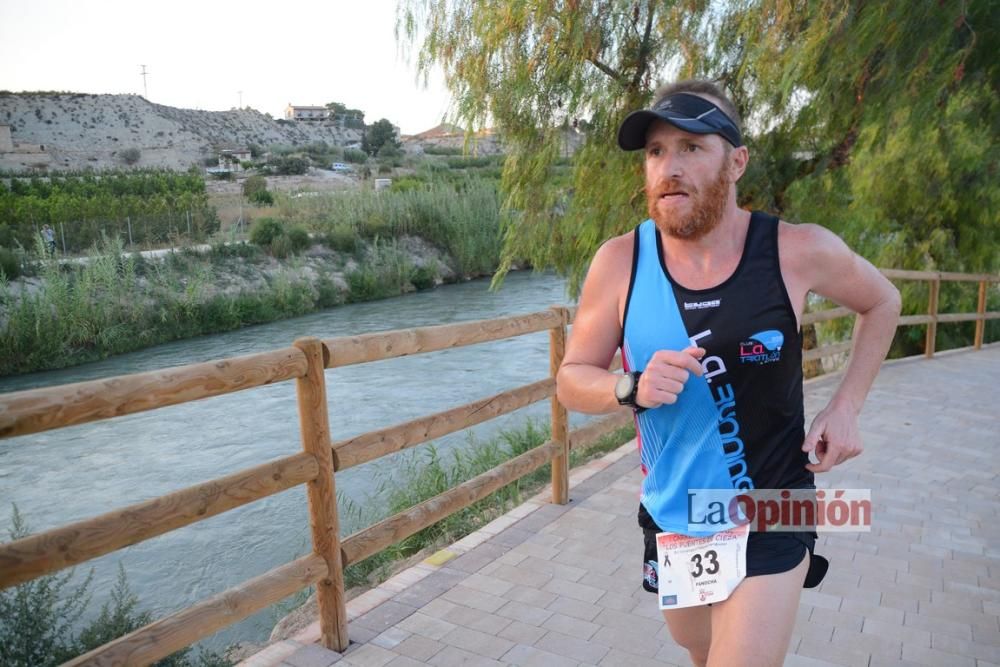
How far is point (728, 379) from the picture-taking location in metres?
1.90

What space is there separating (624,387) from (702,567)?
510mm

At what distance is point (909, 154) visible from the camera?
10.1m

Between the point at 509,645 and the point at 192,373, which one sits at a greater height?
the point at 192,373

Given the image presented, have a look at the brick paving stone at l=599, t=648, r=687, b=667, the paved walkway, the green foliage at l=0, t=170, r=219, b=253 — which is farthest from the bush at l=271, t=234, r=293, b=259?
the brick paving stone at l=599, t=648, r=687, b=667

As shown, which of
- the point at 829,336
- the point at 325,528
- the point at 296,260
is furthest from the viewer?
the point at 296,260

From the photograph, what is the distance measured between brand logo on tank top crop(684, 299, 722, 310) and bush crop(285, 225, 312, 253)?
2316 centimetres

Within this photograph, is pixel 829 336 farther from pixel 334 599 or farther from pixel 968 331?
pixel 334 599

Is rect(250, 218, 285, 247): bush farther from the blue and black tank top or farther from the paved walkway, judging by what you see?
the blue and black tank top

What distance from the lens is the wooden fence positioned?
2176mm

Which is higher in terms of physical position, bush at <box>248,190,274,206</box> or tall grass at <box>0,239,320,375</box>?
bush at <box>248,190,274,206</box>

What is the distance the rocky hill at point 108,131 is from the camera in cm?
6348

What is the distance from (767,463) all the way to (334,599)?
1.96 meters

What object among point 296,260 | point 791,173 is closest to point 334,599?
point 791,173

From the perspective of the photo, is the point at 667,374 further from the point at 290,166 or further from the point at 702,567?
the point at 290,166
